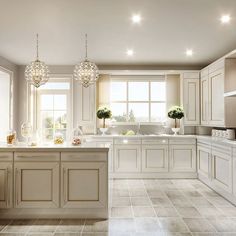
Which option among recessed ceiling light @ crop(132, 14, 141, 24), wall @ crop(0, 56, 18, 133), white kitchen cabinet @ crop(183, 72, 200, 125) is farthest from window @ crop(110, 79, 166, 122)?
recessed ceiling light @ crop(132, 14, 141, 24)

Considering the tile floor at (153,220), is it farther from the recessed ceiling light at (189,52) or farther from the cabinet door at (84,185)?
the recessed ceiling light at (189,52)

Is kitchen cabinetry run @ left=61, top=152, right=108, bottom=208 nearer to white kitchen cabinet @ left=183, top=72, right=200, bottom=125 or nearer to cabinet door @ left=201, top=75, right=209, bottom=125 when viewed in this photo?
cabinet door @ left=201, top=75, right=209, bottom=125

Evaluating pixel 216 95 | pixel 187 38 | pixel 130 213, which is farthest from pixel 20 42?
pixel 216 95

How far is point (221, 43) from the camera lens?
4.50 meters

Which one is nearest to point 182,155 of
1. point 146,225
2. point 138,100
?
point 138,100

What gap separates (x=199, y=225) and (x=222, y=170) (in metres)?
1.43

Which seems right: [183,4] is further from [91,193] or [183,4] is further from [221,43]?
[91,193]

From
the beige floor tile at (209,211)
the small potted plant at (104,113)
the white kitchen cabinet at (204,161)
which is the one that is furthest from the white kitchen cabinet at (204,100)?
the beige floor tile at (209,211)

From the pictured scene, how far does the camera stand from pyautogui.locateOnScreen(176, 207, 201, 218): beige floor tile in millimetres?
3471

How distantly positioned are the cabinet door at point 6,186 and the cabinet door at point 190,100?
4049mm

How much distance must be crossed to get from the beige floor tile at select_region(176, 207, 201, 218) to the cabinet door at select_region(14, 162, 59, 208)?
5.48ft

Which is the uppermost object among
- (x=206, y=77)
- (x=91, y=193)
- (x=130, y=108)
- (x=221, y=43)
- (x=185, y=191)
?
(x=221, y=43)

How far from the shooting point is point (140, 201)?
4.11 meters

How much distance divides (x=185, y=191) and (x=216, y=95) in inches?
75.0
